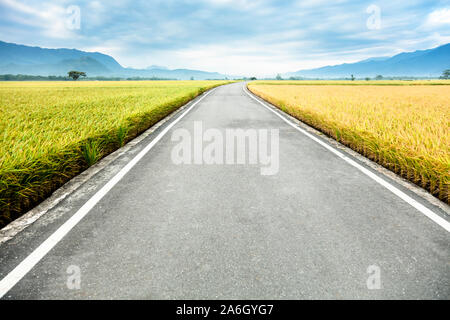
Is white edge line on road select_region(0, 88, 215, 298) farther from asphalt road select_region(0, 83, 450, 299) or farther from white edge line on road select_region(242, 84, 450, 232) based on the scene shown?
white edge line on road select_region(242, 84, 450, 232)

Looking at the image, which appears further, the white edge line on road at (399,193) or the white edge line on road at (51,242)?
the white edge line on road at (399,193)

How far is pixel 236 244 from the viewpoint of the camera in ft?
7.33

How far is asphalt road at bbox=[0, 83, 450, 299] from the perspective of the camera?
176 centimetres

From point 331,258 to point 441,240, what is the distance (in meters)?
1.13

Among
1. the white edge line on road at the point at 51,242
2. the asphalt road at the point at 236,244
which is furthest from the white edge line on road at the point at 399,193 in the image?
the white edge line on road at the point at 51,242

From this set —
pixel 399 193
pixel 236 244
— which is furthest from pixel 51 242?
pixel 399 193

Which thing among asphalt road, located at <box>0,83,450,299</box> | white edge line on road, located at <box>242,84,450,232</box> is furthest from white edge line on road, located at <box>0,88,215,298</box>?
white edge line on road, located at <box>242,84,450,232</box>

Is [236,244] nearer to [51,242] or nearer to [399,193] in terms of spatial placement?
[51,242]

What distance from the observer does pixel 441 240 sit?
2.31 meters

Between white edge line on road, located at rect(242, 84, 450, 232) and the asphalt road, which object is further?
white edge line on road, located at rect(242, 84, 450, 232)

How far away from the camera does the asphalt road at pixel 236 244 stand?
176 cm

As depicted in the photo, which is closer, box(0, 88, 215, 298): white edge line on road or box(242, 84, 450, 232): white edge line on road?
box(0, 88, 215, 298): white edge line on road

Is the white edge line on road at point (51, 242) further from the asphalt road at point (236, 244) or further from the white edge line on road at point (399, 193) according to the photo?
the white edge line on road at point (399, 193)
